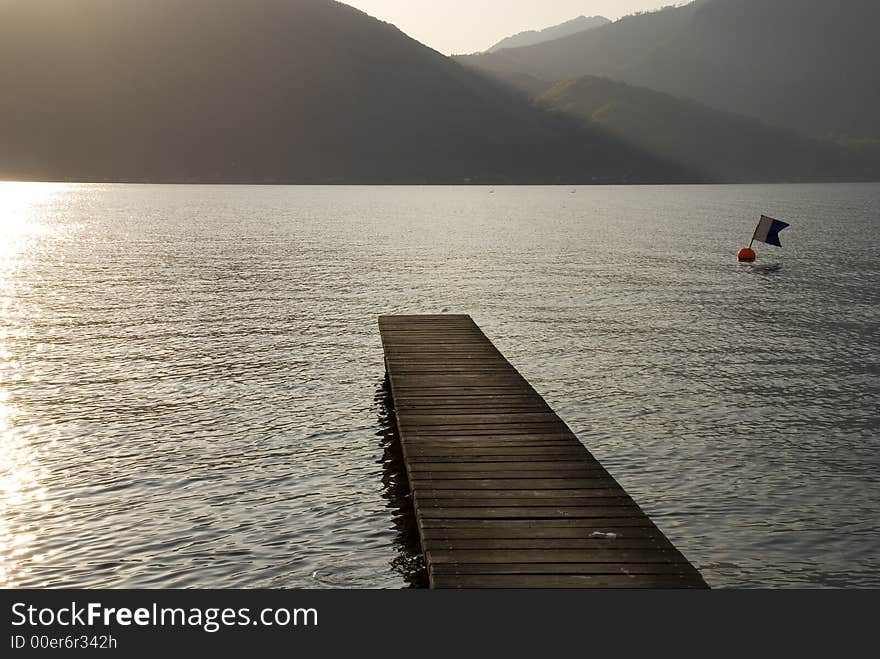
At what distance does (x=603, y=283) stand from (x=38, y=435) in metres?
39.2

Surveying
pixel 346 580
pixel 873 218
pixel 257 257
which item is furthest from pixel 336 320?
pixel 873 218

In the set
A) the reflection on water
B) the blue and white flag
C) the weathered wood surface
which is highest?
the blue and white flag

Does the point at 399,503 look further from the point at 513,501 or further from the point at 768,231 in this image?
the point at 768,231

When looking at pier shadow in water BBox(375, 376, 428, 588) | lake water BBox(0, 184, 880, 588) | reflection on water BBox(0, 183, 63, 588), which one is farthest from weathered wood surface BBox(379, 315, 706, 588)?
reflection on water BBox(0, 183, 63, 588)

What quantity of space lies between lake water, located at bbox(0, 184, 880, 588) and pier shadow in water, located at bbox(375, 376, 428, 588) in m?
0.09

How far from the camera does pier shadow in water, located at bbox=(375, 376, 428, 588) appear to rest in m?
15.0

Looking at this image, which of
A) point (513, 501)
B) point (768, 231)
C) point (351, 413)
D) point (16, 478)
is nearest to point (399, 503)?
point (513, 501)

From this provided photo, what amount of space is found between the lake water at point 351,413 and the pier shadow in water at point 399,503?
0.09m

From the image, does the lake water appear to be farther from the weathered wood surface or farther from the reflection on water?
the weathered wood surface

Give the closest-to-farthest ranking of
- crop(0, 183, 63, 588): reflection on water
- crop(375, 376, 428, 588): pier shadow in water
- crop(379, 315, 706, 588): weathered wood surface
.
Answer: crop(379, 315, 706, 588): weathered wood surface, crop(375, 376, 428, 588): pier shadow in water, crop(0, 183, 63, 588): reflection on water

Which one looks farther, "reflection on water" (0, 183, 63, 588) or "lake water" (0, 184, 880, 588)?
"lake water" (0, 184, 880, 588)

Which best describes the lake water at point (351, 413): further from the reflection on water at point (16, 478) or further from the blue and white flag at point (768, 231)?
the blue and white flag at point (768, 231)

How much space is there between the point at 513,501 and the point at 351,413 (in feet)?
34.1

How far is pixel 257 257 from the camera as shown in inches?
2805
